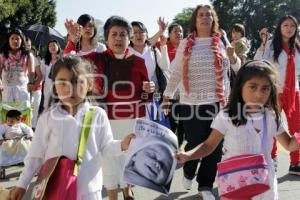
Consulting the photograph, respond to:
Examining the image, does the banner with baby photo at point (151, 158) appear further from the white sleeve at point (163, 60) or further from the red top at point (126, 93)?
the white sleeve at point (163, 60)

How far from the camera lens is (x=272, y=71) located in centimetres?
298

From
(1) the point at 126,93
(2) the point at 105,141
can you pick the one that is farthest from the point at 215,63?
(2) the point at 105,141

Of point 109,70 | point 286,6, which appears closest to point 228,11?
point 286,6

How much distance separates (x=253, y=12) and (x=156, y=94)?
164 ft

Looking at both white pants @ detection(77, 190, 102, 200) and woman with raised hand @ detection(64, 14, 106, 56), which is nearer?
white pants @ detection(77, 190, 102, 200)

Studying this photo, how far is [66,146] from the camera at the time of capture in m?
2.73

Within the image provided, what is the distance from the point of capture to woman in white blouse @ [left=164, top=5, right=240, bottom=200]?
471 centimetres

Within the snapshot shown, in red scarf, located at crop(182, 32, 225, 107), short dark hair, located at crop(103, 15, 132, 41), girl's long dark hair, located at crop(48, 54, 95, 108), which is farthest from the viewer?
red scarf, located at crop(182, 32, 225, 107)

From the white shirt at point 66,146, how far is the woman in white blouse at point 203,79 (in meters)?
2.03

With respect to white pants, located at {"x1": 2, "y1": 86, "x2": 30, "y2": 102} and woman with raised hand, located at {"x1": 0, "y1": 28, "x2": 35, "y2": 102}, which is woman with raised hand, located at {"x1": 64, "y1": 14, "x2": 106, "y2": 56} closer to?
woman with raised hand, located at {"x1": 0, "y1": 28, "x2": 35, "y2": 102}

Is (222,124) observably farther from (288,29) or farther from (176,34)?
(176,34)

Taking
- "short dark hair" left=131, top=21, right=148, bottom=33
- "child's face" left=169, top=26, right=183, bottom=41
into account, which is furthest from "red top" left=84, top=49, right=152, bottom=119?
"child's face" left=169, top=26, right=183, bottom=41

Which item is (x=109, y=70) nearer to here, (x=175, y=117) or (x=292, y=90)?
(x=292, y=90)

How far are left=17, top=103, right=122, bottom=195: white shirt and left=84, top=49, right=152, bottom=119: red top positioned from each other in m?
1.27
